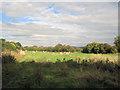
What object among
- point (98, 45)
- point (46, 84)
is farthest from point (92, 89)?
point (98, 45)

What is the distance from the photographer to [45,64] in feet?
23.7

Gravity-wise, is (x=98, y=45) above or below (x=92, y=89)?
above

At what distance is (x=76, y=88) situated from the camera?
342 centimetres

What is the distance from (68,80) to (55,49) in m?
23.3

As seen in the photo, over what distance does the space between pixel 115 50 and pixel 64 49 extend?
11.0m

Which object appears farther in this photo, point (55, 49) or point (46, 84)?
point (55, 49)

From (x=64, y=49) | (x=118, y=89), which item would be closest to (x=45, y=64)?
(x=118, y=89)

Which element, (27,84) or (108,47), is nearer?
(27,84)

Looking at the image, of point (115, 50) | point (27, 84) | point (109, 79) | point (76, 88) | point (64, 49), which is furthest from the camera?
point (64, 49)

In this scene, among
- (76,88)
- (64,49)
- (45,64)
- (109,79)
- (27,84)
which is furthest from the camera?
(64,49)

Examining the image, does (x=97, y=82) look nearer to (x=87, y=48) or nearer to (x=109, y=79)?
(x=109, y=79)

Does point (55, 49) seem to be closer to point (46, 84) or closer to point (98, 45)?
point (98, 45)

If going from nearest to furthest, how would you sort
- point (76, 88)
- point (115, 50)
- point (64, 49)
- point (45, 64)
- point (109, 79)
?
point (76, 88), point (109, 79), point (45, 64), point (115, 50), point (64, 49)

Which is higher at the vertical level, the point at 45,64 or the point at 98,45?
the point at 98,45
